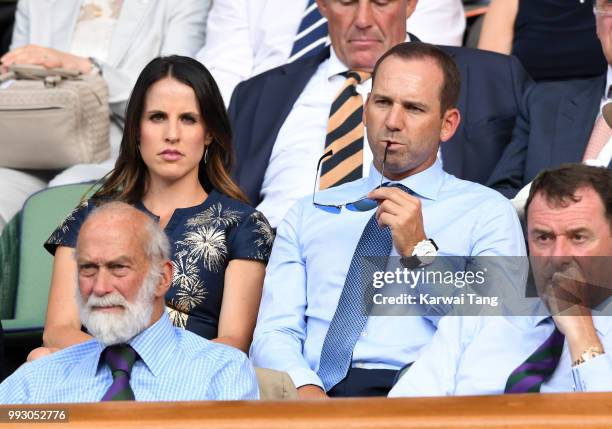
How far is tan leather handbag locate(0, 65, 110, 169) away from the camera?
4.23 metres

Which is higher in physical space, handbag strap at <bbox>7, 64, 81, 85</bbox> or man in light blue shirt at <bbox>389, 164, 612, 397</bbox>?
handbag strap at <bbox>7, 64, 81, 85</bbox>

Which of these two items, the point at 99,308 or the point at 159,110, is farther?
the point at 159,110

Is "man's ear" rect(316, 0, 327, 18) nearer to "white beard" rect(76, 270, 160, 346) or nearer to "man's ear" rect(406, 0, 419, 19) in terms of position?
"man's ear" rect(406, 0, 419, 19)

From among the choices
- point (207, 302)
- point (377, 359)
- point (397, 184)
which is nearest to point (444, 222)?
point (397, 184)

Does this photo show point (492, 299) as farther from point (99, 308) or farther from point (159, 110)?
point (159, 110)

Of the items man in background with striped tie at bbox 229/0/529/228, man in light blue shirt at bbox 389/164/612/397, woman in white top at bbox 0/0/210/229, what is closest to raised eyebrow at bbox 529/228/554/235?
man in light blue shirt at bbox 389/164/612/397

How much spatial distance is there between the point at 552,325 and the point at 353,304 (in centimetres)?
51

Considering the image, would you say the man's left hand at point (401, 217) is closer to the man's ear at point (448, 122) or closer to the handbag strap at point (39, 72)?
the man's ear at point (448, 122)

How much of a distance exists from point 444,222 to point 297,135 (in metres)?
0.93

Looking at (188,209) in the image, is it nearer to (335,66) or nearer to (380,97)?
(380,97)

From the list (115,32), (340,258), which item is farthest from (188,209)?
(115,32)

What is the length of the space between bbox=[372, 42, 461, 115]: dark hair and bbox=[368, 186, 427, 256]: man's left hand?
1.27ft

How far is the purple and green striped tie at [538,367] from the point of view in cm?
273

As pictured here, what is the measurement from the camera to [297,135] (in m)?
4.04
